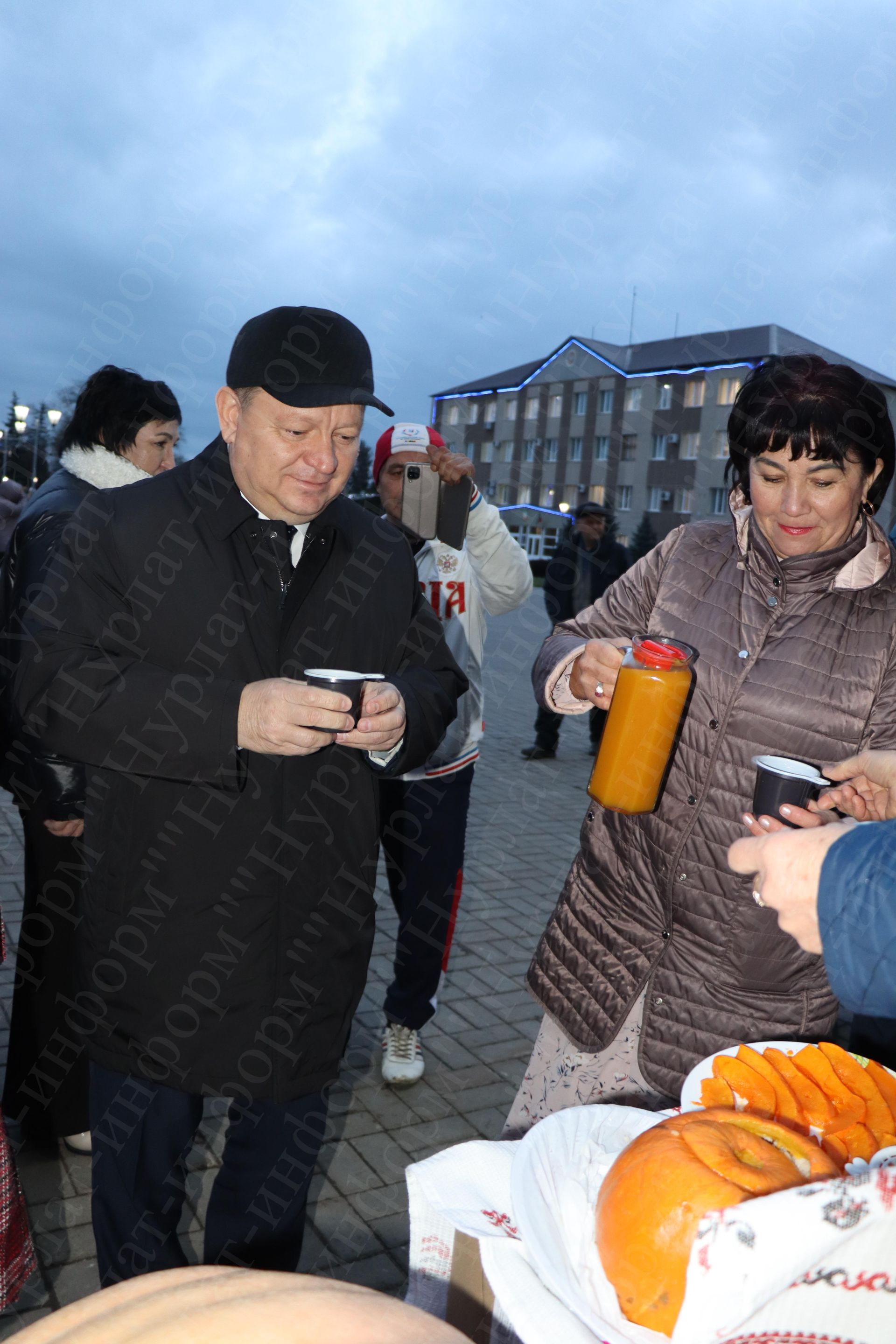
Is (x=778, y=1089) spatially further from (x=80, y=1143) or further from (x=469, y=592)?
(x=469, y=592)

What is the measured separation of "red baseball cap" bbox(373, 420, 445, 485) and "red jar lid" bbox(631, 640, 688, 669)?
2.08m

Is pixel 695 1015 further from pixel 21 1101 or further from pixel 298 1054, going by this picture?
pixel 21 1101

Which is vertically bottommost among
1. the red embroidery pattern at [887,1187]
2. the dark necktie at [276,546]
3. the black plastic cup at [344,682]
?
the red embroidery pattern at [887,1187]

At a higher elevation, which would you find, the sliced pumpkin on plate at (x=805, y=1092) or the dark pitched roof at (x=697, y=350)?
the dark pitched roof at (x=697, y=350)

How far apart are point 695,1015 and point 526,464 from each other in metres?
59.9

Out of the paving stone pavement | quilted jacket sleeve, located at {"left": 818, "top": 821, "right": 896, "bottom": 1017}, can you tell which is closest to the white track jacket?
the paving stone pavement

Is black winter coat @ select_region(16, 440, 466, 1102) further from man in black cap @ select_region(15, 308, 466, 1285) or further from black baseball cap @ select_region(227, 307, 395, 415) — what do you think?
black baseball cap @ select_region(227, 307, 395, 415)

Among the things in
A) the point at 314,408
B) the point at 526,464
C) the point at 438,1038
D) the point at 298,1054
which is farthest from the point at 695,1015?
the point at 526,464

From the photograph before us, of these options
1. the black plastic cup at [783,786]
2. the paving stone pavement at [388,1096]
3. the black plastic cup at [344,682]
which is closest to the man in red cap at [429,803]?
the paving stone pavement at [388,1096]

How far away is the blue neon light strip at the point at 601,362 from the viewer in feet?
156

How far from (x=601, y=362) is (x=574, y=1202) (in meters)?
55.7

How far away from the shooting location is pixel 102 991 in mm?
2031

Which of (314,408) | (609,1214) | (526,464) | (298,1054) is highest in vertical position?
(526,464)

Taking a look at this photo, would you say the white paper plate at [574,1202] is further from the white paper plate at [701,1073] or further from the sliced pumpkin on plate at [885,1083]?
the sliced pumpkin on plate at [885,1083]
